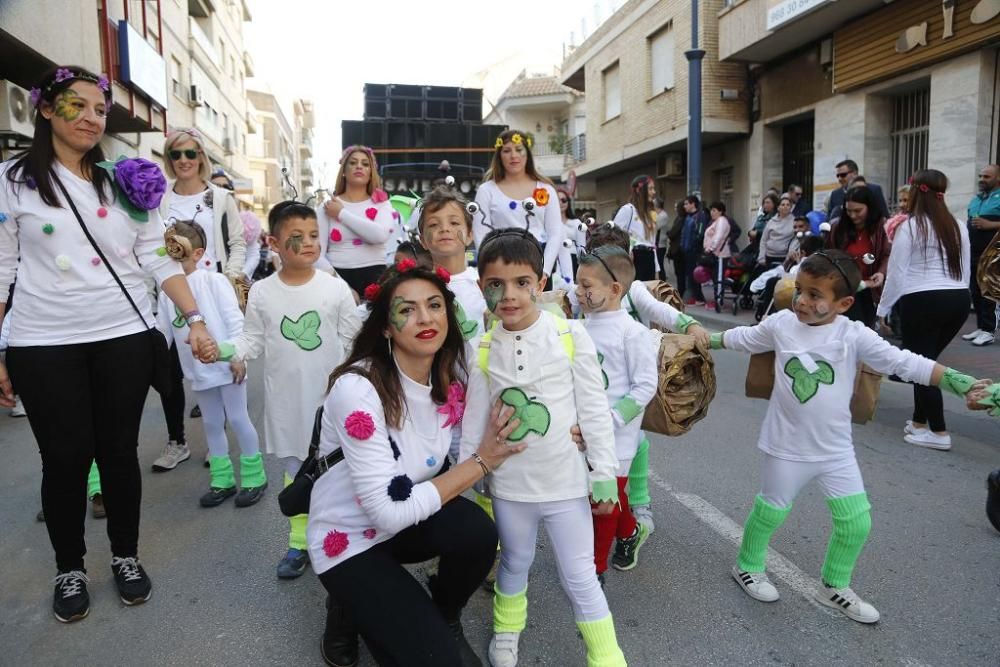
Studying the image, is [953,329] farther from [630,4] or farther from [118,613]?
[630,4]

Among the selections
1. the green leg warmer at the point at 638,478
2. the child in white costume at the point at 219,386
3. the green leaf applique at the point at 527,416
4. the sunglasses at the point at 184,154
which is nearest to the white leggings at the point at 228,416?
the child in white costume at the point at 219,386

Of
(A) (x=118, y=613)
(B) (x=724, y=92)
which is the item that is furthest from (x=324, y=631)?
(B) (x=724, y=92)

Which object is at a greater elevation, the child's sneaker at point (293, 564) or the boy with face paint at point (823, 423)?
the boy with face paint at point (823, 423)

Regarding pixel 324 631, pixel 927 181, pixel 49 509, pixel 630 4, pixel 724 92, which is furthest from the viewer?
pixel 630 4

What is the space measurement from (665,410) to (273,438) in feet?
5.92

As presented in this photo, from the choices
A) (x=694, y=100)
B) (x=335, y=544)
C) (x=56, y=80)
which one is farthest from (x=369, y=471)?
(x=694, y=100)

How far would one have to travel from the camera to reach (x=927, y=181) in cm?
507

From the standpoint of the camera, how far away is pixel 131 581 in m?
3.08

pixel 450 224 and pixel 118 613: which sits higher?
pixel 450 224

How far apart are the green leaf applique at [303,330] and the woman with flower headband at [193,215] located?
1642mm

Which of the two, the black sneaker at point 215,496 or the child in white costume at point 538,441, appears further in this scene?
the black sneaker at point 215,496

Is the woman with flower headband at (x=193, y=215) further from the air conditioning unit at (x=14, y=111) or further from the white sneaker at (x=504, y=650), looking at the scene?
the air conditioning unit at (x=14, y=111)

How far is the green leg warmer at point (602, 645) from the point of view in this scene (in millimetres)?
2375

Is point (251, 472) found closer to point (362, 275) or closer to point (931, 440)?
point (362, 275)
